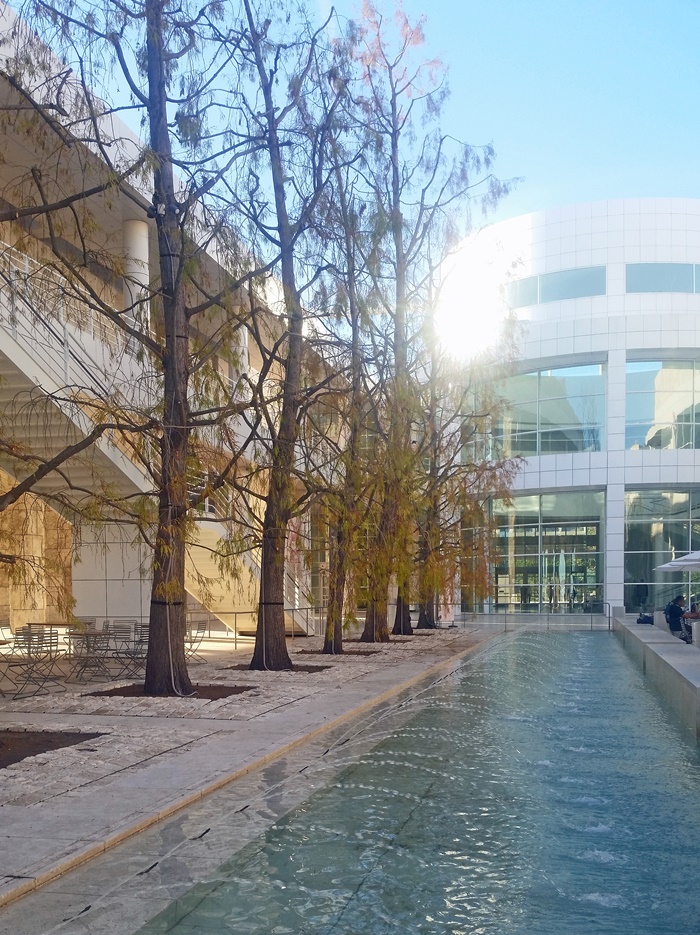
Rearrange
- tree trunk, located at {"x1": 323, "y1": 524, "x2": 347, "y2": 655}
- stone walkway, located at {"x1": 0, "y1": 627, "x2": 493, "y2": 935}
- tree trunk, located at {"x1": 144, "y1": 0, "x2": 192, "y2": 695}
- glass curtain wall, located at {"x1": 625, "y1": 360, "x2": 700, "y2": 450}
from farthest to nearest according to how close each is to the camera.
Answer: glass curtain wall, located at {"x1": 625, "y1": 360, "x2": 700, "y2": 450} < tree trunk, located at {"x1": 323, "y1": 524, "x2": 347, "y2": 655} < tree trunk, located at {"x1": 144, "y1": 0, "x2": 192, "y2": 695} < stone walkway, located at {"x1": 0, "y1": 627, "x2": 493, "y2": 935}

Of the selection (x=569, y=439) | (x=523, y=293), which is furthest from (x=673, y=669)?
(x=523, y=293)

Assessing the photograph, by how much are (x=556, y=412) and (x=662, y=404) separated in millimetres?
4753

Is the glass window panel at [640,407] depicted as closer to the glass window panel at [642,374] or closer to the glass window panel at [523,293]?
the glass window panel at [642,374]

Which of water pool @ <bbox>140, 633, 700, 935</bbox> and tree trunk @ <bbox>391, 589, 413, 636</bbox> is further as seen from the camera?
tree trunk @ <bbox>391, 589, 413, 636</bbox>

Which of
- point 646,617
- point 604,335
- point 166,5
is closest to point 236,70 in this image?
point 166,5

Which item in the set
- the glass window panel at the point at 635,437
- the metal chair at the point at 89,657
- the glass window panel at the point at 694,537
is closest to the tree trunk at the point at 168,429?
the metal chair at the point at 89,657

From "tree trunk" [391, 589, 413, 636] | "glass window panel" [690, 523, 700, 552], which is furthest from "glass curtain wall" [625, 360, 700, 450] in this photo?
"tree trunk" [391, 589, 413, 636]

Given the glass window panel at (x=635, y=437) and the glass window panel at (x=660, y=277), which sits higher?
the glass window panel at (x=660, y=277)

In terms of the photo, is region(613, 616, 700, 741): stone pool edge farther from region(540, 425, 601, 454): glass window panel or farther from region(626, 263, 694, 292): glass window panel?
region(626, 263, 694, 292): glass window panel

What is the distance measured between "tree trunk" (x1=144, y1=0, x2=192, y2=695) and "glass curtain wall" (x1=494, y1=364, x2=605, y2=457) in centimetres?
3146

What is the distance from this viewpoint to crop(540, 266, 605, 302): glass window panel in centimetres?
4644

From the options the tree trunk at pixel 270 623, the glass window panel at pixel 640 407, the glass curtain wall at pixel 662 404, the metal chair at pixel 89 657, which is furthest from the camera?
the glass window panel at pixel 640 407

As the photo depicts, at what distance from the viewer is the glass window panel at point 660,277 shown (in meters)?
45.8

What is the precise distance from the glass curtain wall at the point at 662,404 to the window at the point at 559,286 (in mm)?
4173
